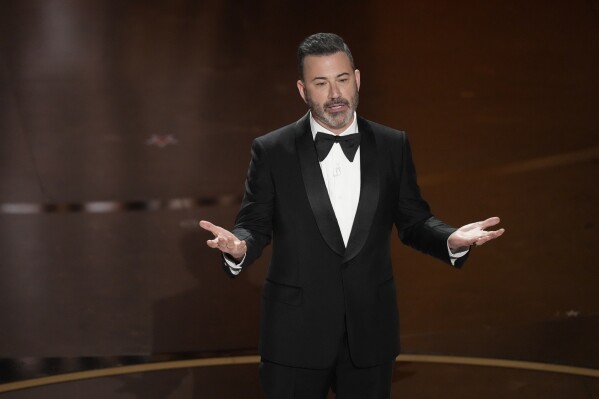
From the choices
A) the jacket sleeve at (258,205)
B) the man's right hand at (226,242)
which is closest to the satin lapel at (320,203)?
the jacket sleeve at (258,205)

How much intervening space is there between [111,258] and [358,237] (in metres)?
3.10

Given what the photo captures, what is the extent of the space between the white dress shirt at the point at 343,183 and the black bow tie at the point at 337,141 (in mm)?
20

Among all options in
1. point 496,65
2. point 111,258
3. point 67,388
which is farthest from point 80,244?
point 496,65

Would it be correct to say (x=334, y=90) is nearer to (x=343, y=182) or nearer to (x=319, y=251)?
(x=343, y=182)

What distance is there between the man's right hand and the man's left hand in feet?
2.13

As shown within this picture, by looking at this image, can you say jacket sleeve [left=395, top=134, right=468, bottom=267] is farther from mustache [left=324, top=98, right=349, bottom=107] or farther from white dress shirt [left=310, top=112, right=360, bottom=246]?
mustache [left=324, top=98, right=349, bottom=107]

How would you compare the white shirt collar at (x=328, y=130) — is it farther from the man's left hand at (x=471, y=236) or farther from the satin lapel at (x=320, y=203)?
the man's left hand at (x=471, y=236)

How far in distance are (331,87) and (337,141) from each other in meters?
0.18

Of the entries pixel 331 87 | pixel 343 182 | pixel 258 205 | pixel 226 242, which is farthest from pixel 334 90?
pixel 226 242

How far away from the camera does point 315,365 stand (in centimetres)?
345

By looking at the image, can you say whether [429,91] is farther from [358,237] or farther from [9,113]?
[358,237]

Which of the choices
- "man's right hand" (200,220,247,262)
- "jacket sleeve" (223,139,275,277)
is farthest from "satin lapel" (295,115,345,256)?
"man's right hand" (200,220,247,262)

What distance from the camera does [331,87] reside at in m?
3.38

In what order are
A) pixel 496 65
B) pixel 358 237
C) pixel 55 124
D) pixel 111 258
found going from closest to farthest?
pixel 358 237 < pixel 111 258 < pixel 55 124 < pixel 496 65
